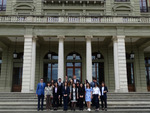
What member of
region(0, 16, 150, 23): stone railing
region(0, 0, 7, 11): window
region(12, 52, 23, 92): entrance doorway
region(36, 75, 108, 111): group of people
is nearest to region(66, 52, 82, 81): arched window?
region(0, 16, 150, 23): stone railing

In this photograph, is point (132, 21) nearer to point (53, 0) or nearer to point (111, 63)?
point (111, 63)

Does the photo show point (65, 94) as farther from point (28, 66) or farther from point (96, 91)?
point (28, 66)

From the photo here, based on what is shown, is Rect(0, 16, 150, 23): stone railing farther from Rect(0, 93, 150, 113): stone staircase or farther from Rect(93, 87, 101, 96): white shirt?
Rect(93, 87, 101, 96): white shirt

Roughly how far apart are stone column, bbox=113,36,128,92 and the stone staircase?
7.58 feet

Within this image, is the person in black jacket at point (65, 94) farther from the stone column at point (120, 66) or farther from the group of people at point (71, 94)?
the stone column at point (120, 66)

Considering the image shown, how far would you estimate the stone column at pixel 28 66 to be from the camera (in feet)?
58.3

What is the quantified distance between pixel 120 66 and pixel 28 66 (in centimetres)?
940

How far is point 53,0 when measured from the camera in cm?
2302

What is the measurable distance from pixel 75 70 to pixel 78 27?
645 cm

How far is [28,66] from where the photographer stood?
18.2 metres

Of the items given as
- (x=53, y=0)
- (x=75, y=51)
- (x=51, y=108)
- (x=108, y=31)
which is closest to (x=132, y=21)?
(x=108, y=31)


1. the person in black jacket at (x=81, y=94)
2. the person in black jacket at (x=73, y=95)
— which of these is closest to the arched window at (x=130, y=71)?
the person in black jacket at (x=81, y=94)

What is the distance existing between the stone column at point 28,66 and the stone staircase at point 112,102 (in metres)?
2.16

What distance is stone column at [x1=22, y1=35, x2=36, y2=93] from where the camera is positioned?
699 inches
